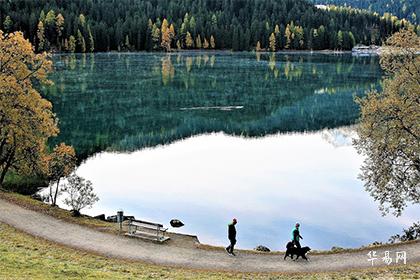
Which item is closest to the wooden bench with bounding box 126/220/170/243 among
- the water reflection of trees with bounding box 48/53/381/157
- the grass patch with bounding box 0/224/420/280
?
the grass patch with bounding box 0/224/420/280

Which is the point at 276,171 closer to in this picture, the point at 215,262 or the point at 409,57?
the point at 409,57

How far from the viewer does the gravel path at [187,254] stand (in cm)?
2927

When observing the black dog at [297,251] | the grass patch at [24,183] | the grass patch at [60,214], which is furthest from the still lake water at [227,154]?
the black dog at [297,251]

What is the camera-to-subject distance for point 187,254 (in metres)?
31.1

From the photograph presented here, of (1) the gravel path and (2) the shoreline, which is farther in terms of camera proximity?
(2) the shoreline

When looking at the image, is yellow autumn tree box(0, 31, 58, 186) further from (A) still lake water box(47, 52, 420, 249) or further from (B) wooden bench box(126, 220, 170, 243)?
(B) wooden bench box(126, 220, 170, 243)

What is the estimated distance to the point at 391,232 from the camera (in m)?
43.0

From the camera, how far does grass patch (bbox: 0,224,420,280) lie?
2438 cm

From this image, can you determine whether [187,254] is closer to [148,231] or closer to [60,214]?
[148,231]

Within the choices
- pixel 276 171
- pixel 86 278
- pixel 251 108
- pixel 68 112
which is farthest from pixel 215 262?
pixel 251 108
